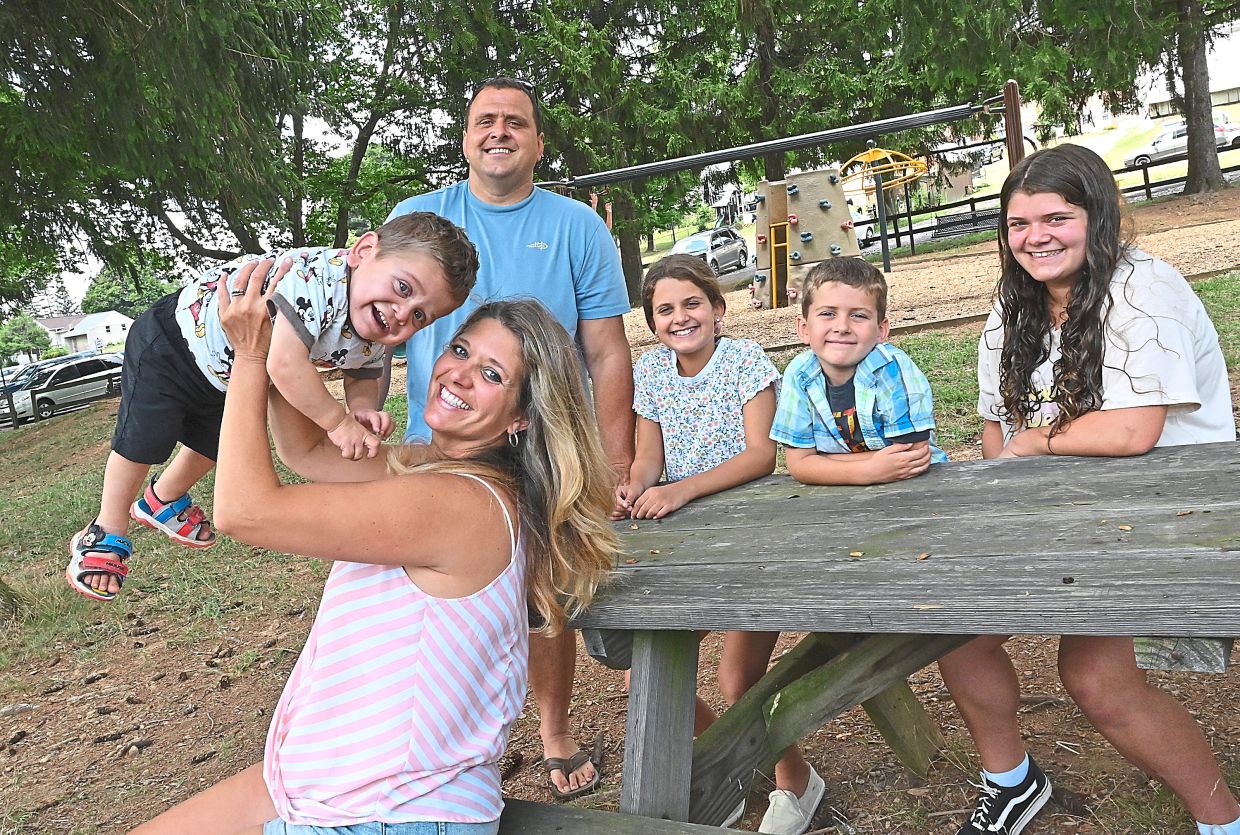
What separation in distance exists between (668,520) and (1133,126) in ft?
192

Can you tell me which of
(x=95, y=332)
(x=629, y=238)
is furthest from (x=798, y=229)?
(x=95, y=332)

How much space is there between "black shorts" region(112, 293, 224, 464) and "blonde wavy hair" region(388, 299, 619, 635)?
45.6 inches

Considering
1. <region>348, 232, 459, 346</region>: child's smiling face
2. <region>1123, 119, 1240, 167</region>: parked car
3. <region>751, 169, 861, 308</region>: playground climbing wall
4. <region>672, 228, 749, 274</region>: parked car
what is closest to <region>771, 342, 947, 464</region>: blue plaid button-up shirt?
<region>348, 232, 459, 346</region>: child's smiling face

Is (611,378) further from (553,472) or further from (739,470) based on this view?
(553,472)

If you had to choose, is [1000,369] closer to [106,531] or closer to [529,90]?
[529,90]

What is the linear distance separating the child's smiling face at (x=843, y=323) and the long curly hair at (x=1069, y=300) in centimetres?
30

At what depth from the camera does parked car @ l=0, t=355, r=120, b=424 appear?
1009 inches

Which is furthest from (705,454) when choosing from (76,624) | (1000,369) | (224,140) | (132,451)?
(224,140)

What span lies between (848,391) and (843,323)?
0.57ft

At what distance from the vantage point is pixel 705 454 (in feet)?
9.31

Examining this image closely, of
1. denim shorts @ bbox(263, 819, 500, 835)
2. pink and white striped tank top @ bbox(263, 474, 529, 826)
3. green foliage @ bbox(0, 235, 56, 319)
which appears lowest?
denim shorts @ bbox(263, 819, 500, 835)

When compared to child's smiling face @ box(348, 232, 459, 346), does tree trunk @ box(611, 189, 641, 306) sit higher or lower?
higher

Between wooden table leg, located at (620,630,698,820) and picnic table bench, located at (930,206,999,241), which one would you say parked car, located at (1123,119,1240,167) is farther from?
wooden table leg, located at (620,630,698,820)

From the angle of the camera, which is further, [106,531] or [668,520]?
[106,531]
